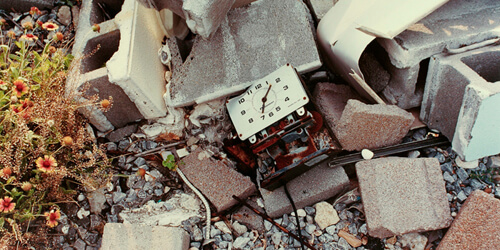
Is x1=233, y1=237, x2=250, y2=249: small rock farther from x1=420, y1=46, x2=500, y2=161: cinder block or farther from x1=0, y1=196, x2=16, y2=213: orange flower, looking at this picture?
x1=420, y1=46, x2=500, y2=161: cinder block

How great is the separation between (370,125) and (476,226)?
0.76 meters

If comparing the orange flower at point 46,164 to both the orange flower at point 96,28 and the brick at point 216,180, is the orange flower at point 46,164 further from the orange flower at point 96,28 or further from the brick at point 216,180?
the orange flower at point 96,28

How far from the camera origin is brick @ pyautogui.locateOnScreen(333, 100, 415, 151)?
2.35 meters

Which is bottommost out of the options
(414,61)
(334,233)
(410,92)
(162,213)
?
(334,233)

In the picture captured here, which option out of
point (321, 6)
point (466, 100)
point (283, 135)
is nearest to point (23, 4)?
point (321, 6)

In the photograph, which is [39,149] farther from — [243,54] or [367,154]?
[367,154]

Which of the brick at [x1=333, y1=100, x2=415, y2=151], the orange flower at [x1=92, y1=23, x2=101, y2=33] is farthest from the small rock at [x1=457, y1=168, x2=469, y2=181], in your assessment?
the orange flower at [x1=92, y1=23, x2=101, y2=33]

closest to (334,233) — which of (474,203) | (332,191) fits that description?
(332,191)

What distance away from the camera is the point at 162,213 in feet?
8.30

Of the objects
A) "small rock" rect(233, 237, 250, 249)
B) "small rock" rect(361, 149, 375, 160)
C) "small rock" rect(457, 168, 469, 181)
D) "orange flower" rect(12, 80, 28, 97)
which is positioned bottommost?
"small rock" rect(457, 168, 469, 181)

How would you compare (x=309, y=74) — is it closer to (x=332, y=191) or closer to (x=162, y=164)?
(x=332, y=191)

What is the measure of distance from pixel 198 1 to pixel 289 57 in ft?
2.21

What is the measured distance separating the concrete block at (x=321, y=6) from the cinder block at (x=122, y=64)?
1.13 meters

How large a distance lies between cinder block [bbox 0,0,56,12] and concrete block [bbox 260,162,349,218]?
2.44 metres
